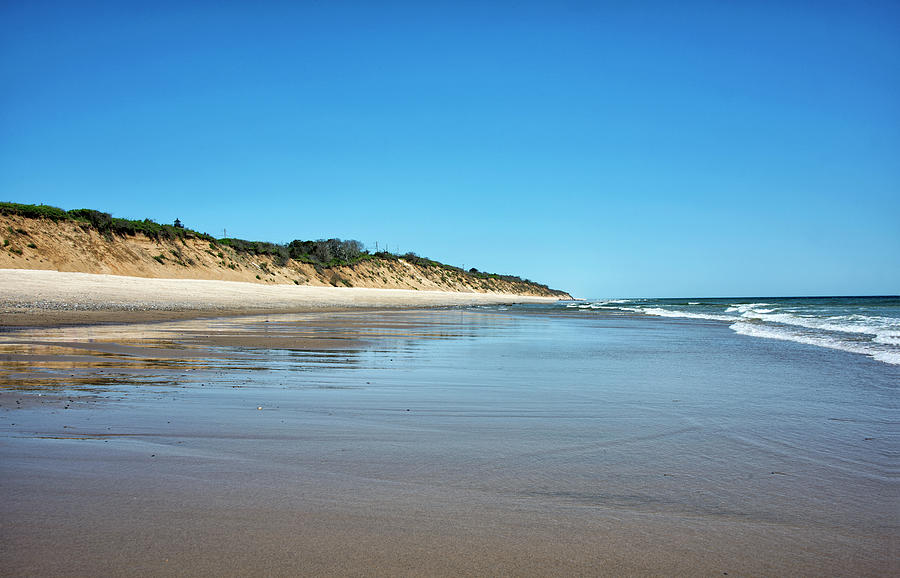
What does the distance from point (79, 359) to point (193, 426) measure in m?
4.17

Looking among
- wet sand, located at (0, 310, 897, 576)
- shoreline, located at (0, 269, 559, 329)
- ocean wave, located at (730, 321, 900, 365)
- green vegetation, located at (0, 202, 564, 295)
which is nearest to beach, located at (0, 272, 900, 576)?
wet sand, located at (0, 310, 897, 576)

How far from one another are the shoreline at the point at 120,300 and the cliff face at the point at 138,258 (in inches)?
402

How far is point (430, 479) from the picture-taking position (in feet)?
9.18

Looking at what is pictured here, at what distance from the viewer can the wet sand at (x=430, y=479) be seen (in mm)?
2004

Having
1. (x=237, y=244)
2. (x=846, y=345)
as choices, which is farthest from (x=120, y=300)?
(x=237, y=244)

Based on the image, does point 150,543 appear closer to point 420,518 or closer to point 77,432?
point 420,518

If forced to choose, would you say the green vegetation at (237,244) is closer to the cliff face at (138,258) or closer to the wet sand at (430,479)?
the cliff face at (138,258)

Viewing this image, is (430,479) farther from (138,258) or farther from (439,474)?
(138,258)

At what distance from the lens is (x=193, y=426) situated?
3814 millimetres

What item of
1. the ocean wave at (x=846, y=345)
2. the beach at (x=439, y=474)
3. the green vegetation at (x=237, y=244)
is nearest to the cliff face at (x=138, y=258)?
the green vegetation at (x=237, y=244)

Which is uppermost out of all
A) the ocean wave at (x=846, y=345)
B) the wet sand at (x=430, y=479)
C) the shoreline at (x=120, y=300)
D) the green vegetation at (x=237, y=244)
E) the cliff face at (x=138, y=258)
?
the green vegetation at (x=237, y=244)

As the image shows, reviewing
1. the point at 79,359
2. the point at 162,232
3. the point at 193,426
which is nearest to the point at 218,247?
the point at 162,232

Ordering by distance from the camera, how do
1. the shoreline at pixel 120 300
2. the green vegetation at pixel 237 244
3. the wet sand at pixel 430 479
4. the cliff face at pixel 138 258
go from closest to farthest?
1. the wet sand at pixel 430 479
2. the shoreline at pixel 120 300
3. the cliff face at pixel 138 258
4. the green vegetation at pixel 237 244

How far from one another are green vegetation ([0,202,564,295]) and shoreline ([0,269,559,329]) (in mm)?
12955
